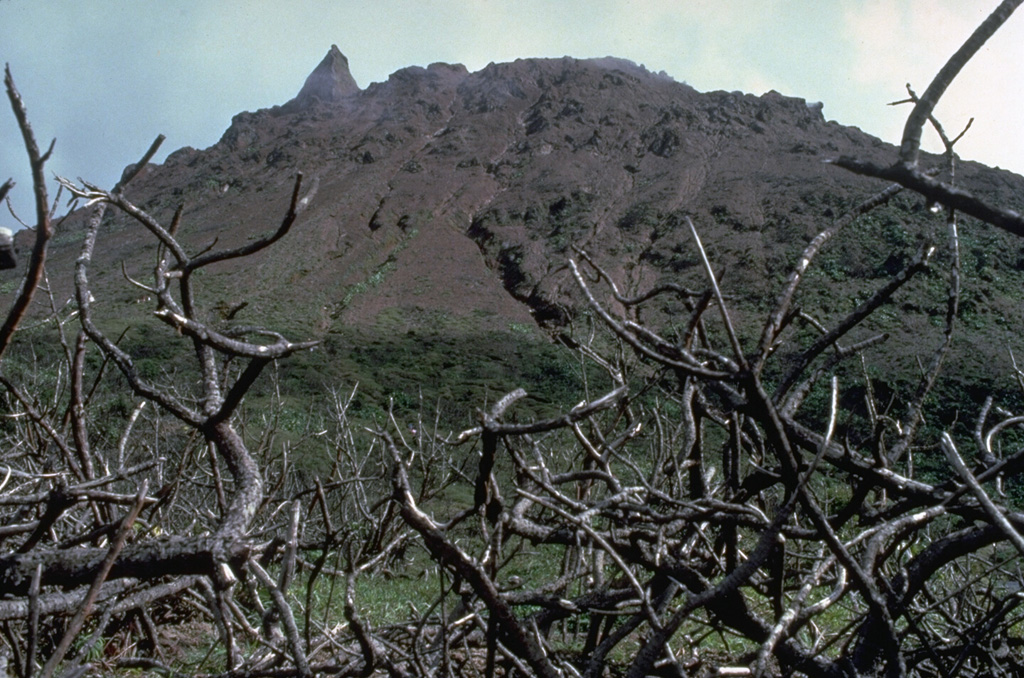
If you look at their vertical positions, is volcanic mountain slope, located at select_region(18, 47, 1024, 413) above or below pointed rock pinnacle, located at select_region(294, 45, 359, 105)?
below

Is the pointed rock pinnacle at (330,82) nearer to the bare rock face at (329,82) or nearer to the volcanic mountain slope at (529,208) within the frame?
the bare rock face at (329,82)

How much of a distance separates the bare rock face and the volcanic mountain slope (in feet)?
20.1

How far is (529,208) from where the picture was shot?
4128 centimetres

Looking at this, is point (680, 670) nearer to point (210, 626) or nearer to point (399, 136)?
point (210, 626)

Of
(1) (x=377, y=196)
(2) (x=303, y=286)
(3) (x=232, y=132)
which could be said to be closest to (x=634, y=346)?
(2) (x=303, y=286)

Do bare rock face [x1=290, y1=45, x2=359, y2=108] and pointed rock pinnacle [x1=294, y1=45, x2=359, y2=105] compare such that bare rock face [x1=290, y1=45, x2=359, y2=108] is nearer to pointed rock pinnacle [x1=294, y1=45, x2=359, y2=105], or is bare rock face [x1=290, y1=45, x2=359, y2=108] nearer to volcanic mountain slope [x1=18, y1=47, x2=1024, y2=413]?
pointed rock pinnacle [x1=294, y1=45, x2=359, y2=105]

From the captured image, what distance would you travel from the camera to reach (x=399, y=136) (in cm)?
5284

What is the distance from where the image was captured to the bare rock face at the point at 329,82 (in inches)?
2665

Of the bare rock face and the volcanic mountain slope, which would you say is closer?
the volcanic mountain slope

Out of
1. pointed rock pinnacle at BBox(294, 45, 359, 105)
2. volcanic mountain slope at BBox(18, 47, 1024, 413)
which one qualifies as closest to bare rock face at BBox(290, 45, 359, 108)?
pointed rock pinnacle at BBox(294, 45, 359, 105)

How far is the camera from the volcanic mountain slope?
104 ft

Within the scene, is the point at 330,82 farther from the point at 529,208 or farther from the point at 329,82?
the point at 529,208

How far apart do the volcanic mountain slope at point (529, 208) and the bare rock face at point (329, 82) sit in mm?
6116

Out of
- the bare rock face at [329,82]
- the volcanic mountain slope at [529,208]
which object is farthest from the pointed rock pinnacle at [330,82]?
the volcanic mountain slope at [529,208]
